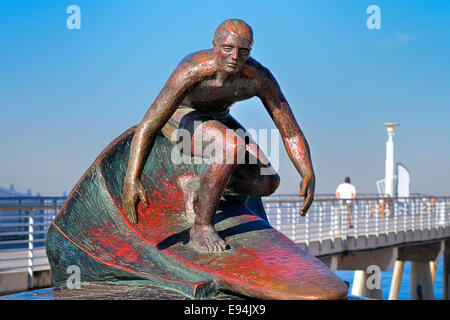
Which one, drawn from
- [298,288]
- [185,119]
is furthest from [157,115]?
[298,288]

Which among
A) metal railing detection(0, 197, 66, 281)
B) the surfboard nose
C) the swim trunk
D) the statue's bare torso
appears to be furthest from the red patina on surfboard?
metal railing detection(0, 197, 66, 281)

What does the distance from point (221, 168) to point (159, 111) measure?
54 cm

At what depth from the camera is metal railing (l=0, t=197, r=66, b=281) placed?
819 centimetres

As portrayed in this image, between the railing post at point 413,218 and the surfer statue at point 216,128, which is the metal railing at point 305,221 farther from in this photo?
the surfer statue at point 216,128

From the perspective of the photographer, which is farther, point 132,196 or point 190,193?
point 190,193

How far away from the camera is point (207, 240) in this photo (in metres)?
3.93

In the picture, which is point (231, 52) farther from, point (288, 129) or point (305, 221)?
point (305, 221)

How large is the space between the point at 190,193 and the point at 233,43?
1.19 m

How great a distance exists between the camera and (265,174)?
4188mm

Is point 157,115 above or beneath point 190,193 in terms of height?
above

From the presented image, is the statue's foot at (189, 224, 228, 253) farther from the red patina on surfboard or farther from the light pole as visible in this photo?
the light pole

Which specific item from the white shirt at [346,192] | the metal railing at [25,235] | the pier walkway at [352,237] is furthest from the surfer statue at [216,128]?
the white shirt at [346,192]

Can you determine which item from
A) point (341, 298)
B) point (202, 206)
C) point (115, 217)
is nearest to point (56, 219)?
point (115, 217)

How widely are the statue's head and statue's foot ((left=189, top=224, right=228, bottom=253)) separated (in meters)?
1.01
